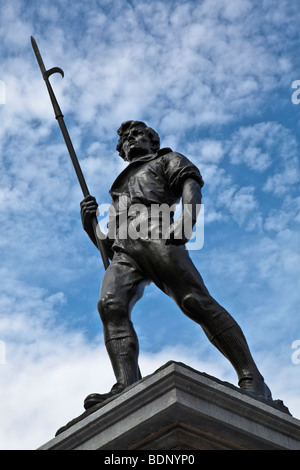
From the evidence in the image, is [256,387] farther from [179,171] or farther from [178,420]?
[179,171]

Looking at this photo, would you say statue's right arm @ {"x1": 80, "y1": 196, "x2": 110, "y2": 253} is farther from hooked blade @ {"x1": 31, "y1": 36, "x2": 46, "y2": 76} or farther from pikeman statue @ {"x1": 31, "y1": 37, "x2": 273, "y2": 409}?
hooked blade @ {"x1": 31, "y1": 36, "x2": 46, "y2": 76}

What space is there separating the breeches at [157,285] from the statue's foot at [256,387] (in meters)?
0.53

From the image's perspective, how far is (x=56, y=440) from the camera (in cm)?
626

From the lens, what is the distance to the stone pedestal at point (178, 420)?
5.80 m

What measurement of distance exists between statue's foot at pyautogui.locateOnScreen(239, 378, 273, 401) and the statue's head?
3308 millimetres

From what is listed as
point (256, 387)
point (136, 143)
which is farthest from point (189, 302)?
point (136, 143)

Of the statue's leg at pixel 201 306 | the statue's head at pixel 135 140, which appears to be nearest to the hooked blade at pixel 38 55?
the statue's head at pixel 135 140

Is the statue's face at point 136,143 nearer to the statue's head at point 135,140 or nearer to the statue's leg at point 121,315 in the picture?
the statue's head at point 135,140

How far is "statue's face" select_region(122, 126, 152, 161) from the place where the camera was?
926cm

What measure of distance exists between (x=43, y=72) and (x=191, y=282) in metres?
4.81

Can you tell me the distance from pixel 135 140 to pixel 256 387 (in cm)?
358

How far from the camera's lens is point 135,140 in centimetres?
932
